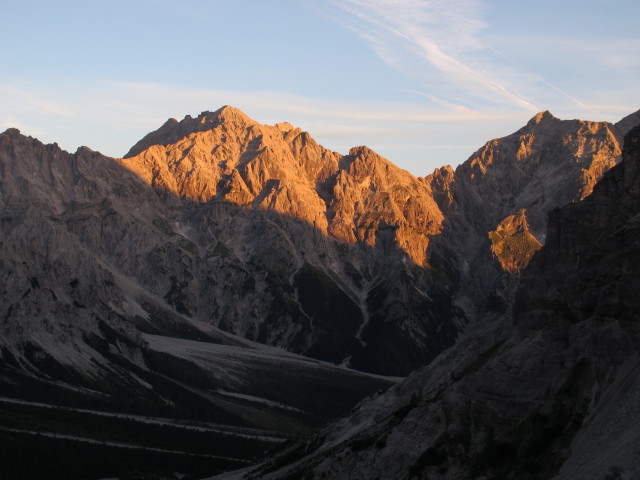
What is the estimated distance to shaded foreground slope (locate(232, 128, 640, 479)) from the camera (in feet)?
259

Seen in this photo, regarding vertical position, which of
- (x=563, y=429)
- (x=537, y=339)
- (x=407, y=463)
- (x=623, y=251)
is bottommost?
(x=407, y=463)

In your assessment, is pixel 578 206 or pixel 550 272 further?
pixel 578 206

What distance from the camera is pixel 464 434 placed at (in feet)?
316

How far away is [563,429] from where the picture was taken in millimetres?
84062

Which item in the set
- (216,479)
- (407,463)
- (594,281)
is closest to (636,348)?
(594,281)

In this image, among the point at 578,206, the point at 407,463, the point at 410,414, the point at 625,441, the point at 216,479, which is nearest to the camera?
the point at 625,441

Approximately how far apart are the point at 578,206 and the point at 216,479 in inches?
3219

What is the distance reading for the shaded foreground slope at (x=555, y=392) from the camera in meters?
79.1

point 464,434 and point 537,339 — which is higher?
point 537,339

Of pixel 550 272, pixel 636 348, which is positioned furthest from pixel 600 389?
pixel 550 272

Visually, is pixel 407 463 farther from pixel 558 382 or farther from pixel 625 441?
pixel 625 441

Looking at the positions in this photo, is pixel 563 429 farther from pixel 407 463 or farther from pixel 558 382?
pixel 407 463

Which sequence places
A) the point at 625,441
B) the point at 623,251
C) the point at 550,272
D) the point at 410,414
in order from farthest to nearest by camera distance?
the point at 550,272
the point at 410,414
the point at 623,251
the point at 625,441

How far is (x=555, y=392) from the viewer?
9075 centimetres
